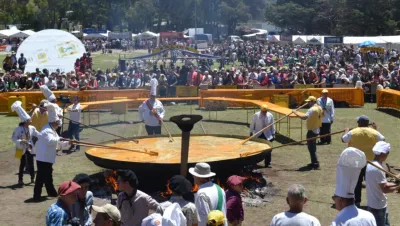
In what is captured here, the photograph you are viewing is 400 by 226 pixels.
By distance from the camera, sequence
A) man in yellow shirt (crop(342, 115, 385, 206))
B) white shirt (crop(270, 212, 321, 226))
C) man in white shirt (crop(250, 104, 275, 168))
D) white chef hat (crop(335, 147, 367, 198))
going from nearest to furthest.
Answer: white shirt (crop(270, 212, 321, 226)), white chef hat (crop(335, 147, 367, 198)), man in yellow shirt (crop(342, 115, 385, 206)), man in white shirt (crop(250, 104, 275, 168))

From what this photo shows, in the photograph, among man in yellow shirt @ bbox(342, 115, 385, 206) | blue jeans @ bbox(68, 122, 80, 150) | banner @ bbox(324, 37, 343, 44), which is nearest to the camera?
man in yellow shirt @ bbox(342, 115, 385, 206)

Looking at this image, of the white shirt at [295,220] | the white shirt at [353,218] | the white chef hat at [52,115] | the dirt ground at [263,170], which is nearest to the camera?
the white shirt at [295,220]

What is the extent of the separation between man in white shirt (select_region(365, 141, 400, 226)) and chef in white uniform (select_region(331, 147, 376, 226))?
1.38 m

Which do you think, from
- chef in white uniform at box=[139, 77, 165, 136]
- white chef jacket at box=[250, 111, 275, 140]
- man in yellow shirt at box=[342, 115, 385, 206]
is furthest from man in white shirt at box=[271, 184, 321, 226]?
chef in white uniform at box=[139, 77, 165, 136]

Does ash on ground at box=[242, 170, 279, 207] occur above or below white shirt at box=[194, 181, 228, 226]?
below

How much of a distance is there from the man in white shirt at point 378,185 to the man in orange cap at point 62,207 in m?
3.84

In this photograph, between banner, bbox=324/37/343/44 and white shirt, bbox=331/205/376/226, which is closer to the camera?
white shirt, bbox=331/205/376/226

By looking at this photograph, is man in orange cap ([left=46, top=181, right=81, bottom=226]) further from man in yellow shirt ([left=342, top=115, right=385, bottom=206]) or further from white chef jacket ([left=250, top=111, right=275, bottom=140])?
white chef jacket ([left=250, top=111, right=275, bottom=140])

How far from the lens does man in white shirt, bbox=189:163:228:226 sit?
7.31m

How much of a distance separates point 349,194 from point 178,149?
7926mm

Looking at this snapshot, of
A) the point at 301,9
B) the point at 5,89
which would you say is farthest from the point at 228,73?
the point at 301,9

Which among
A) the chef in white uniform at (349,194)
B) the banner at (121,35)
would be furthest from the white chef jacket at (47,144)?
the banner at (121,35)

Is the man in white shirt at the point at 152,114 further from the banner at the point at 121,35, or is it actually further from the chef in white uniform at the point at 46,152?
the banner at the point at 121,35

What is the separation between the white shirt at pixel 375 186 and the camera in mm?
8148
